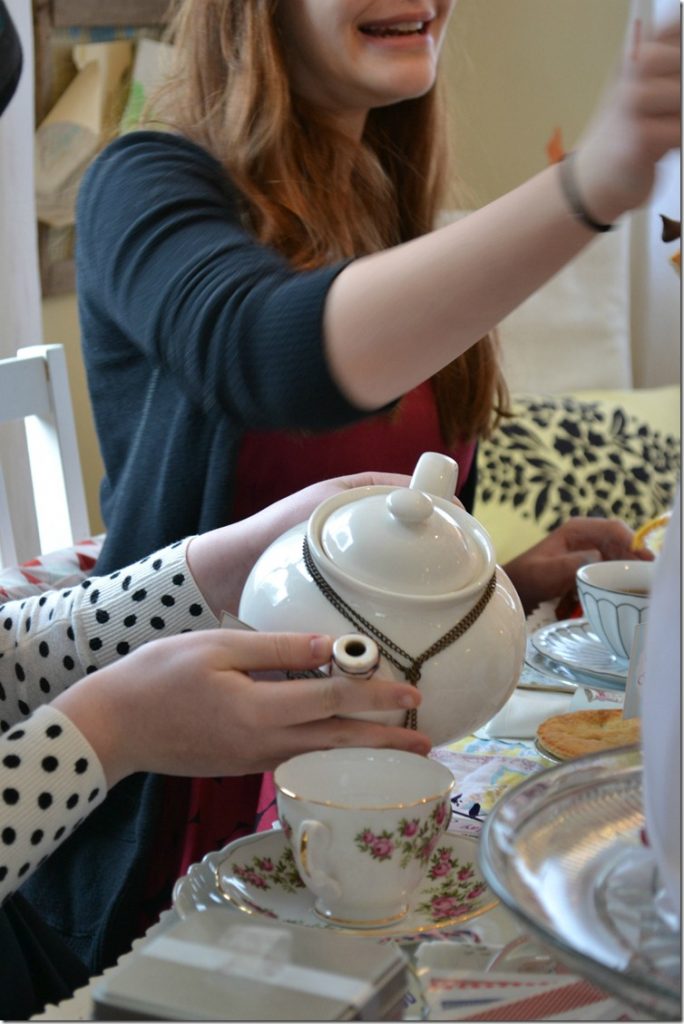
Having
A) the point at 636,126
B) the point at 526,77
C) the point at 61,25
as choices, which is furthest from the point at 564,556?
the point at 526,77

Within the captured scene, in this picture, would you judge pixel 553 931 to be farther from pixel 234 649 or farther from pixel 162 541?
pixel 162 541

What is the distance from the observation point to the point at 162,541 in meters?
1.13

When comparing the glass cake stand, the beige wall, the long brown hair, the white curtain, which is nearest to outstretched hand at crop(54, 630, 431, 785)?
the glass cake stand


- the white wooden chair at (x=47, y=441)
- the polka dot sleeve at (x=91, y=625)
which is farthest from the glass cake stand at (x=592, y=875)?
the white wooden chair at (x=47, y=441)

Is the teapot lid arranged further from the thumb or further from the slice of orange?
the slice of orange

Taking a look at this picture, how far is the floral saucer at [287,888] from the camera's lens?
0.54 m

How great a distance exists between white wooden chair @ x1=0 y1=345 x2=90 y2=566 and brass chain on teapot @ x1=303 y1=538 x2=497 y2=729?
68cm

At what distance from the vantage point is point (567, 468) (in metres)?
2.13

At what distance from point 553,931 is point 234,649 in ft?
0.84

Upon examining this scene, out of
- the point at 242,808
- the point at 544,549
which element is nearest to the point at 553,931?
the point at 242,808

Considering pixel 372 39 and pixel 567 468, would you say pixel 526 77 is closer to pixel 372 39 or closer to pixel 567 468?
Result: pixel 567 468

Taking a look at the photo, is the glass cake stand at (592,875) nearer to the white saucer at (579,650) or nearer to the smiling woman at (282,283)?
the smiling woman at (282,283)

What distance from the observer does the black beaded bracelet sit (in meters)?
0.55

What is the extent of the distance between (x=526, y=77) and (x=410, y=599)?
231 cm
